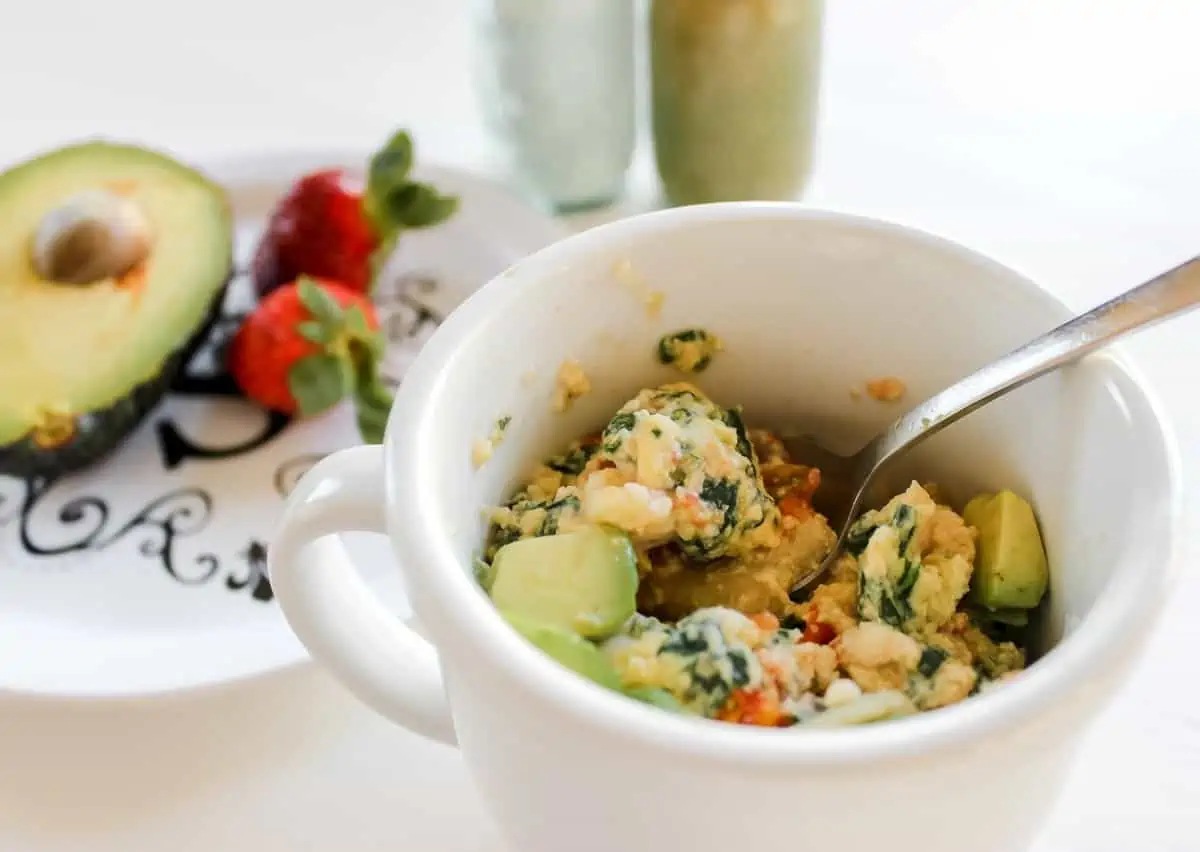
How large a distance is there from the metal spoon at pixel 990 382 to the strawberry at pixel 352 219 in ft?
1.67

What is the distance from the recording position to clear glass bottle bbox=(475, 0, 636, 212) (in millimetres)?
983

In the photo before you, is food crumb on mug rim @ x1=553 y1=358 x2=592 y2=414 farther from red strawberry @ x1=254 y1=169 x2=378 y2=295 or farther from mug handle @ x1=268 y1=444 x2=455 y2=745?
red strawberry @ x1=254 y1=169 x2=378 y2=295

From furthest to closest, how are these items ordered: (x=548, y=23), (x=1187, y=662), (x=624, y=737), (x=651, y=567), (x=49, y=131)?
1. (x=49, y=131)
2. (x=548, y=23)
3. (x=1187, y=662)
4. (x=651, y=567)
5. (x=624, y=737)

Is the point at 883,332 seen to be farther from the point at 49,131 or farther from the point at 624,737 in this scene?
the point at 49,131

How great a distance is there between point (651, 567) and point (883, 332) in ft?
0.52

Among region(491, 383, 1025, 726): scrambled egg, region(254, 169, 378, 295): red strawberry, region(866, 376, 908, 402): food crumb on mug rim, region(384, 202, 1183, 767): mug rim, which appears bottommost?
region(254, 169, 378, 295): red strawberry

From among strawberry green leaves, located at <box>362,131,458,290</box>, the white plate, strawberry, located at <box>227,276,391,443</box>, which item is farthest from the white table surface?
strawberry, located at <box>227,276,391,443</box>

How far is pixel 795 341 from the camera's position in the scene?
606 millimetres

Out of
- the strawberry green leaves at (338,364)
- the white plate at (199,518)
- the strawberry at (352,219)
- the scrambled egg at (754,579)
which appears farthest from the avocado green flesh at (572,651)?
the strawberry at (352,219)

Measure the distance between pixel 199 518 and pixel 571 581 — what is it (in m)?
0.46

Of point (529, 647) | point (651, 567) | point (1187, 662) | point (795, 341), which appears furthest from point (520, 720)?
point (1187, 662)

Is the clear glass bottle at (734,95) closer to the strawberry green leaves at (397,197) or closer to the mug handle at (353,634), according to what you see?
the strawberry green leaves at (397,197)

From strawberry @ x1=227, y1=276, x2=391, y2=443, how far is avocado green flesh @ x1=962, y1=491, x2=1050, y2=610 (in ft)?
1.63

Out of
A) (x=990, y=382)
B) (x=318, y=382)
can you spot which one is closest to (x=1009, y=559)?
(x=990, y=382)
